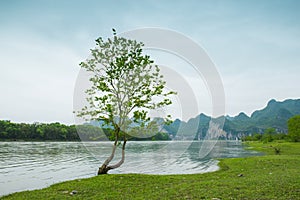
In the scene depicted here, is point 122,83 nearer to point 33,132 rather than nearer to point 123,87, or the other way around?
point 123,87

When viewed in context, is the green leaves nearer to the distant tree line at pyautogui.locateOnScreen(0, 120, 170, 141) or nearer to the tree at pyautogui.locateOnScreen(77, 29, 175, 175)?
the tree at pyautogui.locateOnScreen(77, 29, 175, 175)

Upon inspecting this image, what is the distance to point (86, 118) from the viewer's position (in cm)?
2031

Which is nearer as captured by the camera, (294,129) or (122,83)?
(122,83)

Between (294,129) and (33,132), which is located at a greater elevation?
(33,132)

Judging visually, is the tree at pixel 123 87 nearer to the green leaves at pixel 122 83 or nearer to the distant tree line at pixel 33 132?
the green leaves at pixel 122 83

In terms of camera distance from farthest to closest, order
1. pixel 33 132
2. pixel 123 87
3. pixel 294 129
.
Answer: pixel 33 132, pixel 294 129, pixel 123 87

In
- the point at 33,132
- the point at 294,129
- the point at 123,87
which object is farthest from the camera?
the point at 33,132

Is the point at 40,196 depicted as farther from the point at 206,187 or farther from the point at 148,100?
the point at 148,100

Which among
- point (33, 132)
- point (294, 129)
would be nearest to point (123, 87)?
point (294, 129)

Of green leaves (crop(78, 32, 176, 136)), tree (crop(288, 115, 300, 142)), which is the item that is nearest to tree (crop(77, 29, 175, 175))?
green leaves (crop(78, 32, 176, 136))

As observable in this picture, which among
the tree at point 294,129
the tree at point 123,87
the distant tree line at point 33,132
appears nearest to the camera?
the tree at point 123,87

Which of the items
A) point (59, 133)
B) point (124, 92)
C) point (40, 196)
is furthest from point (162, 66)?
point (59, 133)

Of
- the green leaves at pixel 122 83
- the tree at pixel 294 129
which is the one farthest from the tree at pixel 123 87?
the tree at pixel 294 129

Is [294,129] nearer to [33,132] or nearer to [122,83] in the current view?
[122,83]
